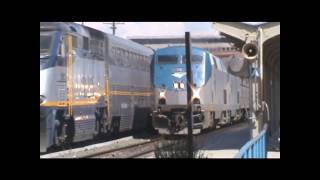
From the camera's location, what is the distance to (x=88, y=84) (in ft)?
48.0

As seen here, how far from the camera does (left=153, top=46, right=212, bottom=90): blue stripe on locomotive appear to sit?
51.3 feet

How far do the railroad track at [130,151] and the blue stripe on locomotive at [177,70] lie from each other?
1595 mm

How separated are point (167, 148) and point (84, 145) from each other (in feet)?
9.79

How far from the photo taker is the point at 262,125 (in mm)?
14906

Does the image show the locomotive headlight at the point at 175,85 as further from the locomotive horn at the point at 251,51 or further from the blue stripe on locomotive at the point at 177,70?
the locomotive horn at the point at 251,51

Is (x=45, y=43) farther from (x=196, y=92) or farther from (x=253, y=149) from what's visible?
(x=253, y=149)

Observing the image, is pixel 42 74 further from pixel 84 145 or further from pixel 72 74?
pixel 84 145

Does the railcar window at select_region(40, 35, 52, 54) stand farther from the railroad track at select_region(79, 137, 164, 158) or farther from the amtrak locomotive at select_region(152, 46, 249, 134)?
the amtrak locomotive at select_region(152, 46, 249, 134)

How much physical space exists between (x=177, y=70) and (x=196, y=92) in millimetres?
857

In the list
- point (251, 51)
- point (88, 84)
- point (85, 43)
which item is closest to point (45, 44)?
point (85, 43)

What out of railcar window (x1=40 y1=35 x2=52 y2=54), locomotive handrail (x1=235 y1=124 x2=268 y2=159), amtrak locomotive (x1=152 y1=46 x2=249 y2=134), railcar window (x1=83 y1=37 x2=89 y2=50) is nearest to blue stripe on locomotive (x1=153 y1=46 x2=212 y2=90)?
amtrak locomotive (x1=152 y1=46 x2=249 y2=134)

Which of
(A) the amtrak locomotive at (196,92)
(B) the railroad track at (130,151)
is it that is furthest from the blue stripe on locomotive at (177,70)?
(B) the railroad track at (130,151)
